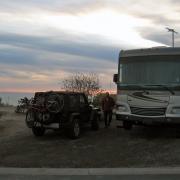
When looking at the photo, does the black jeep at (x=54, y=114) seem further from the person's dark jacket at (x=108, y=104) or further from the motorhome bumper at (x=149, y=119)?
the person's dark jacket at (x=108, y=104)

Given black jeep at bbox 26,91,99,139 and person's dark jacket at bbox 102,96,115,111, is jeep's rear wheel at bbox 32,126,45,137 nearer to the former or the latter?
black jeep at bbox 26,91,99,139

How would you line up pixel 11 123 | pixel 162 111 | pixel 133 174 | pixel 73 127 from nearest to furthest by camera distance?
pixel 133 174 → pixel 162 111 → pixel 73 127 → pixel 11 123

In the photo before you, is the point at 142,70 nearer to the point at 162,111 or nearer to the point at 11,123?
the point at 162,111

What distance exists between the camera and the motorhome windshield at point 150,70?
16531 mm

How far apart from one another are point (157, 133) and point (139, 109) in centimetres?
208

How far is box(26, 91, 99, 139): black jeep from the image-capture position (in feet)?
57.7

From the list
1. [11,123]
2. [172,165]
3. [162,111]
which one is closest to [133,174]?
[172,165]

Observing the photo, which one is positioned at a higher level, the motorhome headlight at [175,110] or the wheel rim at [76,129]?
the motorhome headlight at [175,110]

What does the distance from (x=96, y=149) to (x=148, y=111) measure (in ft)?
9.04

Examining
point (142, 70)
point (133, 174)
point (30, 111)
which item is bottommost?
point (133, 174)

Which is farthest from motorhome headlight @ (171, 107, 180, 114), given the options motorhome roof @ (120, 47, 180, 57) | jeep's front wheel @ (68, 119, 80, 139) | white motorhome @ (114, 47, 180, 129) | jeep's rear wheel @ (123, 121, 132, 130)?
jeep's front wheel @ (68, 119, 80, 139)

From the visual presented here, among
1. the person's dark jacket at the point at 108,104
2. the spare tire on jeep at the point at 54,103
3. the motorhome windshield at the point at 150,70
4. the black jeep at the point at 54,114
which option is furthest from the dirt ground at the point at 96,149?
the motorhome windshield at the point at 150,70

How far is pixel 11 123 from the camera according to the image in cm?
2405

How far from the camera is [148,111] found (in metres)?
16.8
